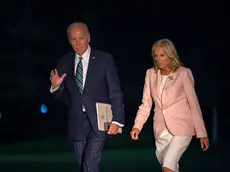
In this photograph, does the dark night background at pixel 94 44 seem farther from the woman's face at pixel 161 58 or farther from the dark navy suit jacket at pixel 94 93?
the woman's face at pixel 161 58

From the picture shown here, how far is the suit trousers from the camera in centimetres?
659

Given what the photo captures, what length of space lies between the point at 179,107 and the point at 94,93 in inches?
30.9

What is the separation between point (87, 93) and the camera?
6633 millimetres

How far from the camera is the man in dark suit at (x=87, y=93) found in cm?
661

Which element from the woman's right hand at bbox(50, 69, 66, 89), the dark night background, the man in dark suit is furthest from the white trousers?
the dark night background

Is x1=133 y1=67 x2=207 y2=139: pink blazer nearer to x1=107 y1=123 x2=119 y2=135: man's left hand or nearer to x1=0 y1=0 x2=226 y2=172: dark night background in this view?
x1=107 y1=123 x2=119 y2=135: man's left hand

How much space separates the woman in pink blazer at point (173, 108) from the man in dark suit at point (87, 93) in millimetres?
347

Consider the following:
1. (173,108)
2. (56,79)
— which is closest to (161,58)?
(173,108)

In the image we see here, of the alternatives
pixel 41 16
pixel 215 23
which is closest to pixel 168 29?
pixel 215 23

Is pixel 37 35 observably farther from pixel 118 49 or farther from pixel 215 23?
pixel 215 23

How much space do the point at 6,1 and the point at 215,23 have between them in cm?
420

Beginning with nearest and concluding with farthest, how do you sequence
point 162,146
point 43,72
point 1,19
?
point 162,146
point 1,19
point 43,72

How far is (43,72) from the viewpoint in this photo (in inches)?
609

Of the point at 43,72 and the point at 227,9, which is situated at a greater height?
the point at 227,9
